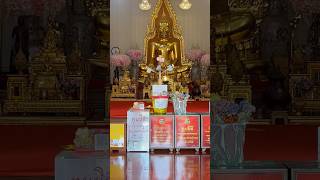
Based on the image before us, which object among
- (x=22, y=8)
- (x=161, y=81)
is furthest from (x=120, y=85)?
(x=22, y=8)

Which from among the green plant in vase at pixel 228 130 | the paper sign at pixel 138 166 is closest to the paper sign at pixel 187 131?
the paper sign at pixel 138 166

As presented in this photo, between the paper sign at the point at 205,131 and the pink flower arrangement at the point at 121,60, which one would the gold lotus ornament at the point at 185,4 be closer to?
the pink flower arrangement at the point at 121,60

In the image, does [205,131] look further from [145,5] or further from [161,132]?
[145,5]

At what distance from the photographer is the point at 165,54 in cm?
1296

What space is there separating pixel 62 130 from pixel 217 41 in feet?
4.85

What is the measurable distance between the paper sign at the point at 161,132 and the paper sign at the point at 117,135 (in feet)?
1.57

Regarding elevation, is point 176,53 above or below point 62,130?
above

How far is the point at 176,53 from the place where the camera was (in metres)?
13.0

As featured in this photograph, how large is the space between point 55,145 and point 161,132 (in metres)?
4.63

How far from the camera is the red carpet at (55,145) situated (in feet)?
15.0

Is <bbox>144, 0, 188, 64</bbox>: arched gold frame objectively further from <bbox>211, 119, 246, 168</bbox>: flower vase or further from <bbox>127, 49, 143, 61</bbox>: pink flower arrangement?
<bbox>211, 119, 246, 168</bbox>: flower vase

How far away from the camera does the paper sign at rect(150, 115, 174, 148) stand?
9.16m

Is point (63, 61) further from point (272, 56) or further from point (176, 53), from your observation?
point (176, 53)

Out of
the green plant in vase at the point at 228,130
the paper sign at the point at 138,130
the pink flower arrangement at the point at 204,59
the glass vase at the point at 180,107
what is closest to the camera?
the green plant in vase at the point at 228,130
